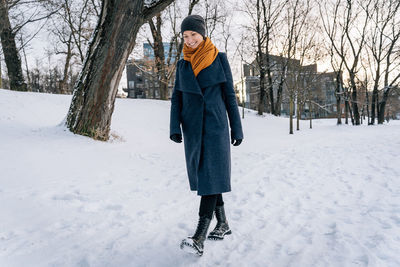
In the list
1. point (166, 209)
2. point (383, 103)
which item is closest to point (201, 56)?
point (166, 209)

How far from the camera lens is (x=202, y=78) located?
2256 millimetres

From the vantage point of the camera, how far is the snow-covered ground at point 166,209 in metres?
2.09

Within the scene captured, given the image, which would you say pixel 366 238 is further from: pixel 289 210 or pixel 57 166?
pixel 57 166

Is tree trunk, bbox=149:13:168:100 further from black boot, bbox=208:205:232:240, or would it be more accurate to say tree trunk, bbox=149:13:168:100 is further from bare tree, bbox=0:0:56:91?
black boot, bbox=208:205:232:240

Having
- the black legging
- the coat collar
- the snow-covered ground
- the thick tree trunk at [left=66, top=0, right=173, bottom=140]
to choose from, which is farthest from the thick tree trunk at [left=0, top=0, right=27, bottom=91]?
the black legging

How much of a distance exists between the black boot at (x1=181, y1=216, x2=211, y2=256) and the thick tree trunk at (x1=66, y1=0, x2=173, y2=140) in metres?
4.71

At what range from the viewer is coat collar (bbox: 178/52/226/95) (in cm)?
224

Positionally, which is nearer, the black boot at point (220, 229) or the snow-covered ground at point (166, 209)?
the snow-covered ground at point (166, 209)

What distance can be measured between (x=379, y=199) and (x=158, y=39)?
61.1ft

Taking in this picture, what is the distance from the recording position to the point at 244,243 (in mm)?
2312

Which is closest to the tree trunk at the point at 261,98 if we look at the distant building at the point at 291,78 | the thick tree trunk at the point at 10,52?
the distant building at the point at 291,78

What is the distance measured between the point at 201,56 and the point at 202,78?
0.21 metres

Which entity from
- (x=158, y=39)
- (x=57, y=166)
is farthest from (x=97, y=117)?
(x=158, y=39)

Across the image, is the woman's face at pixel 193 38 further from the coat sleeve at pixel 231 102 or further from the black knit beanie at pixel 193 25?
the coat sleeve at pixel 231 102
